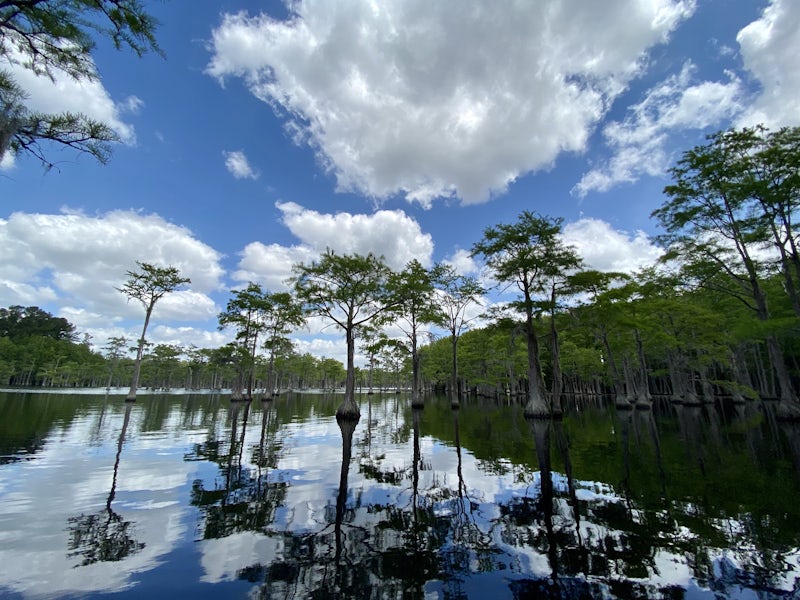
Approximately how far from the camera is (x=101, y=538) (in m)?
5.11

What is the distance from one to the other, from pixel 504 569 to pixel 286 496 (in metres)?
4.80

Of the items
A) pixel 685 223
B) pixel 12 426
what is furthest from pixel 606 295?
pixel 12 426

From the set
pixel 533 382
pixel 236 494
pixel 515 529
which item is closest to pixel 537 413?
pixel 533 382

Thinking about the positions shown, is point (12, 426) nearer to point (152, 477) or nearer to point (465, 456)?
point (152, 477)

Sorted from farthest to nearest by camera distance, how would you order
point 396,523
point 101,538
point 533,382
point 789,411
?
1. point 533,382
2. point 789,411
3. point 396,523
4. point 101,538

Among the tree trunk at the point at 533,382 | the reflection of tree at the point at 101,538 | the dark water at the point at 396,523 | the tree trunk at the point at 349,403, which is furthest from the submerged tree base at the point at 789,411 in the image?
the reflection of tree at the point at 101,538

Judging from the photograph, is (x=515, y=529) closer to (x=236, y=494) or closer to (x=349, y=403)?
(x=236, y=494)

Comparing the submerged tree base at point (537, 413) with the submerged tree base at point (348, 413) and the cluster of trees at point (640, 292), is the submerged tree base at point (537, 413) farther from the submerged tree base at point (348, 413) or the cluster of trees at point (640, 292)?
the submerged tree base at point (348, 413)

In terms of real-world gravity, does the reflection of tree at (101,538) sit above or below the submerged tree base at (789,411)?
below

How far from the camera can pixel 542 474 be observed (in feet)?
30.2

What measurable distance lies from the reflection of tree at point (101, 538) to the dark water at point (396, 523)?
3 cm

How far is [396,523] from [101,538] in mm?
4497

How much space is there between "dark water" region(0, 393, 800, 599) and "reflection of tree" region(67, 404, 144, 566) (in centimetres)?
3

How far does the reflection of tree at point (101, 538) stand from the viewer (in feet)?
15.1
